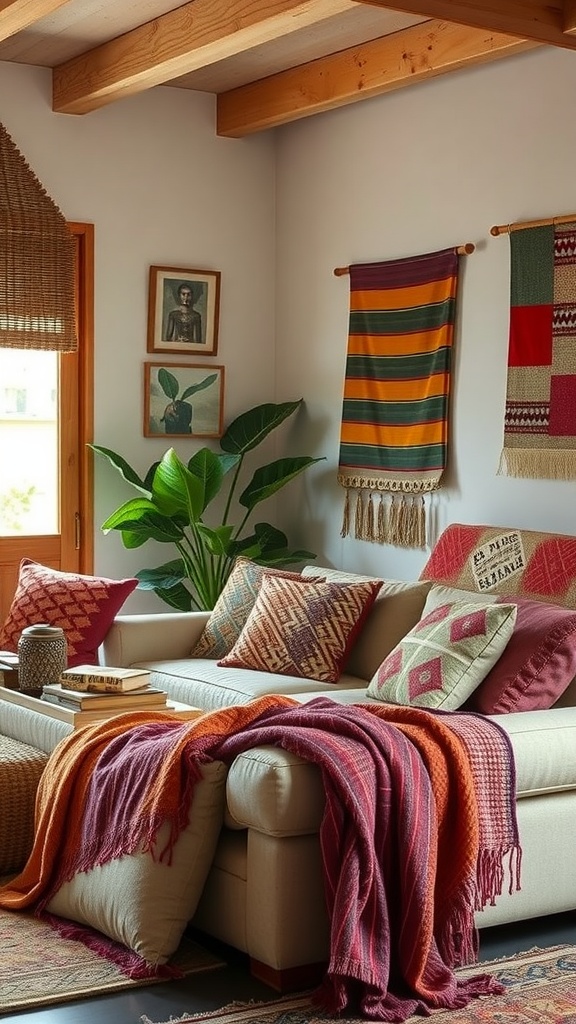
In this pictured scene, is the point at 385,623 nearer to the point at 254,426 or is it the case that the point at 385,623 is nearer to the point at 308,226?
the point at 254,426

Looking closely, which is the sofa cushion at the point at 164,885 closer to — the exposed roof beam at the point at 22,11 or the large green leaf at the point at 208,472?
the exposed roof beam at the point at 22,11

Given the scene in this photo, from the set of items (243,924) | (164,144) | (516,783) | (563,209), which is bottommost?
(243,924)

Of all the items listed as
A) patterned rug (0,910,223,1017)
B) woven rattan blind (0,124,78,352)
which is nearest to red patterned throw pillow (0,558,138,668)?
woven rattan blind (0,124,78,352)

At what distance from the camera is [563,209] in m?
4.82

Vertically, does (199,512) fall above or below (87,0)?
below

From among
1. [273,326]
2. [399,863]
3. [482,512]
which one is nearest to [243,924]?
[399,863]

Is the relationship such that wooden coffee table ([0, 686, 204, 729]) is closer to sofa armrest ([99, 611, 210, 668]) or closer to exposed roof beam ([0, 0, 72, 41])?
sofa armrest ([99, 611, 210, 668])

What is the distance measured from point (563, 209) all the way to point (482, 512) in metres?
1.15

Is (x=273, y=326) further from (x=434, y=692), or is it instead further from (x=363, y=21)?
(x=434, y=692)

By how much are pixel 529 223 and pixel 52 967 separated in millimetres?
3029

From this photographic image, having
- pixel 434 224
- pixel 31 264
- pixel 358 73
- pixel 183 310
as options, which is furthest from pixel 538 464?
pixel 31 264

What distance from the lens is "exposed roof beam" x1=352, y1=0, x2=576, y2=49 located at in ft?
12.8

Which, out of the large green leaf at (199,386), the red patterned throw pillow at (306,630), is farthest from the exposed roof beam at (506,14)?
the large green leaf at (199,386)

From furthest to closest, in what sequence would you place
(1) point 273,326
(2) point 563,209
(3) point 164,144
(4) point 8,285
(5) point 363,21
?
(1) point 273,326, (3) point 164,144, (4) point 8,285, (5) point 363,21, (2) point 563,209
